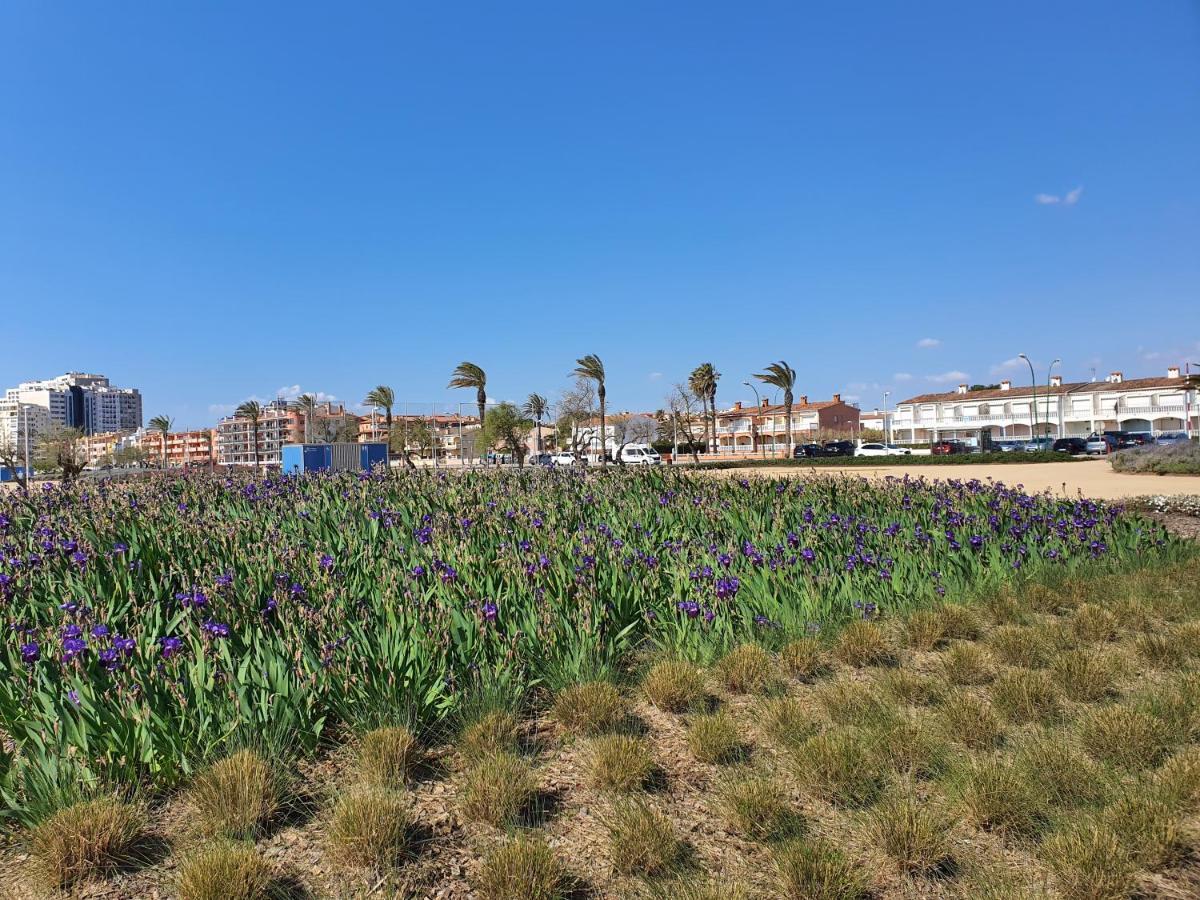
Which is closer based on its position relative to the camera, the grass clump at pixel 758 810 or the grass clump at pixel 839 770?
the grass clump at pixel 758 810

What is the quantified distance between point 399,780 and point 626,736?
3.28 ft

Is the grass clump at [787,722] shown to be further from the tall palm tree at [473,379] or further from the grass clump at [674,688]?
the tall palm tree at [473,379]

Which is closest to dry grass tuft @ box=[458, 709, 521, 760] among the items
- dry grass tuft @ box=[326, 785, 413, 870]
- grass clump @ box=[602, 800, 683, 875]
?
dry grass tuft @ box=[326, 785, 413, 870]

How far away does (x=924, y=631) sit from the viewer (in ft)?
15.4

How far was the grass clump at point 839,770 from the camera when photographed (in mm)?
2865

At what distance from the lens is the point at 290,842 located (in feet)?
8.68

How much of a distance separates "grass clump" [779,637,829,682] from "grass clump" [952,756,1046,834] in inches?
51.1

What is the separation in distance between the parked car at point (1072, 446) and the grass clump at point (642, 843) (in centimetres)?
5098

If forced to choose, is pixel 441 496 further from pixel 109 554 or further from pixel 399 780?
pixel 399 780

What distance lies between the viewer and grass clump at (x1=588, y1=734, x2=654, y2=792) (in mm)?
2980

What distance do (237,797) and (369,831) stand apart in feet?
1.89

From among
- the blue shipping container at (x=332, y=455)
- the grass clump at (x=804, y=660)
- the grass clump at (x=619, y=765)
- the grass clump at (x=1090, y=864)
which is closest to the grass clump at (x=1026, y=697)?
the grass clump at (x=804, y=660)

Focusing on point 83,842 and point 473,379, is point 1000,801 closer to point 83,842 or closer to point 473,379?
point 83,842

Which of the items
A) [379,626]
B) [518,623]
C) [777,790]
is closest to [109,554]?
→ [379,626]
